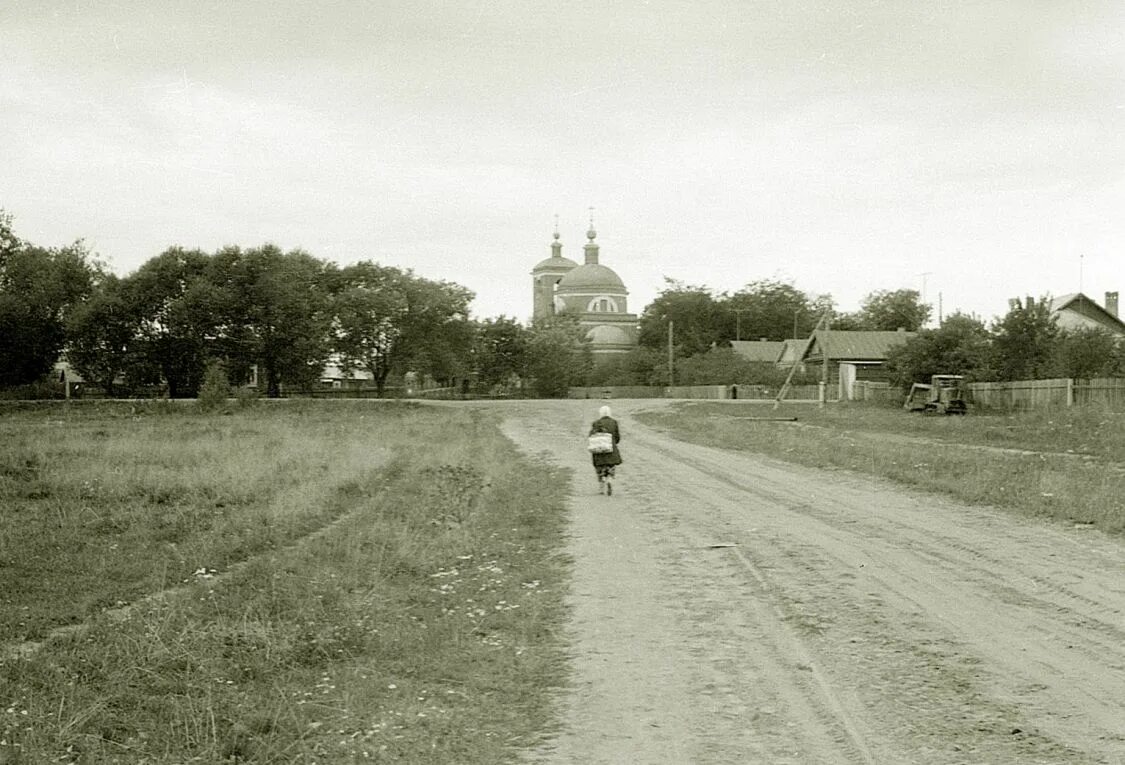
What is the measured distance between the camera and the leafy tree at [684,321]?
117250 mm

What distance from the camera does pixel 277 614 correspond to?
10352 mm

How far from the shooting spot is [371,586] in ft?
38.8

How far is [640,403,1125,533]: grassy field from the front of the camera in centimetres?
1724

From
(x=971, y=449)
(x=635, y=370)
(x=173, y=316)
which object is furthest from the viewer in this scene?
(x=635, y=370)

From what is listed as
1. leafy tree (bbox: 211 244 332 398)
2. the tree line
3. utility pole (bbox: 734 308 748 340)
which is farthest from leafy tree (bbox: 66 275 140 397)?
utility pole (bbox: 734 308 748 340)

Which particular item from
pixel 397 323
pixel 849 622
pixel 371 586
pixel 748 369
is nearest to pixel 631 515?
pixel 371 586

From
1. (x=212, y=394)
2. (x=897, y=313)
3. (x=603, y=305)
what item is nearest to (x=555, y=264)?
(x=603, y=305)

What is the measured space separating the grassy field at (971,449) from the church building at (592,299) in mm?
67286

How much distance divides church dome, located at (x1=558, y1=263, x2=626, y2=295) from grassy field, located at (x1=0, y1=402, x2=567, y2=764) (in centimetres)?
11451

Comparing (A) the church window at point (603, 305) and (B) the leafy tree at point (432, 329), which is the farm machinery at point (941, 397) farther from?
(A) the church window at point (603, 305)

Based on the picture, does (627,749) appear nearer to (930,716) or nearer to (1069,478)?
(930,716)

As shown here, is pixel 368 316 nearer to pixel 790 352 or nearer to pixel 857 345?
pixel 857 345

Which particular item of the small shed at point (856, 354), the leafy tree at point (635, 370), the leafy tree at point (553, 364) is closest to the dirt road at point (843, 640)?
Answer: the small shed at point (856, 354)

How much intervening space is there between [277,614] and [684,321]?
11154 cm
